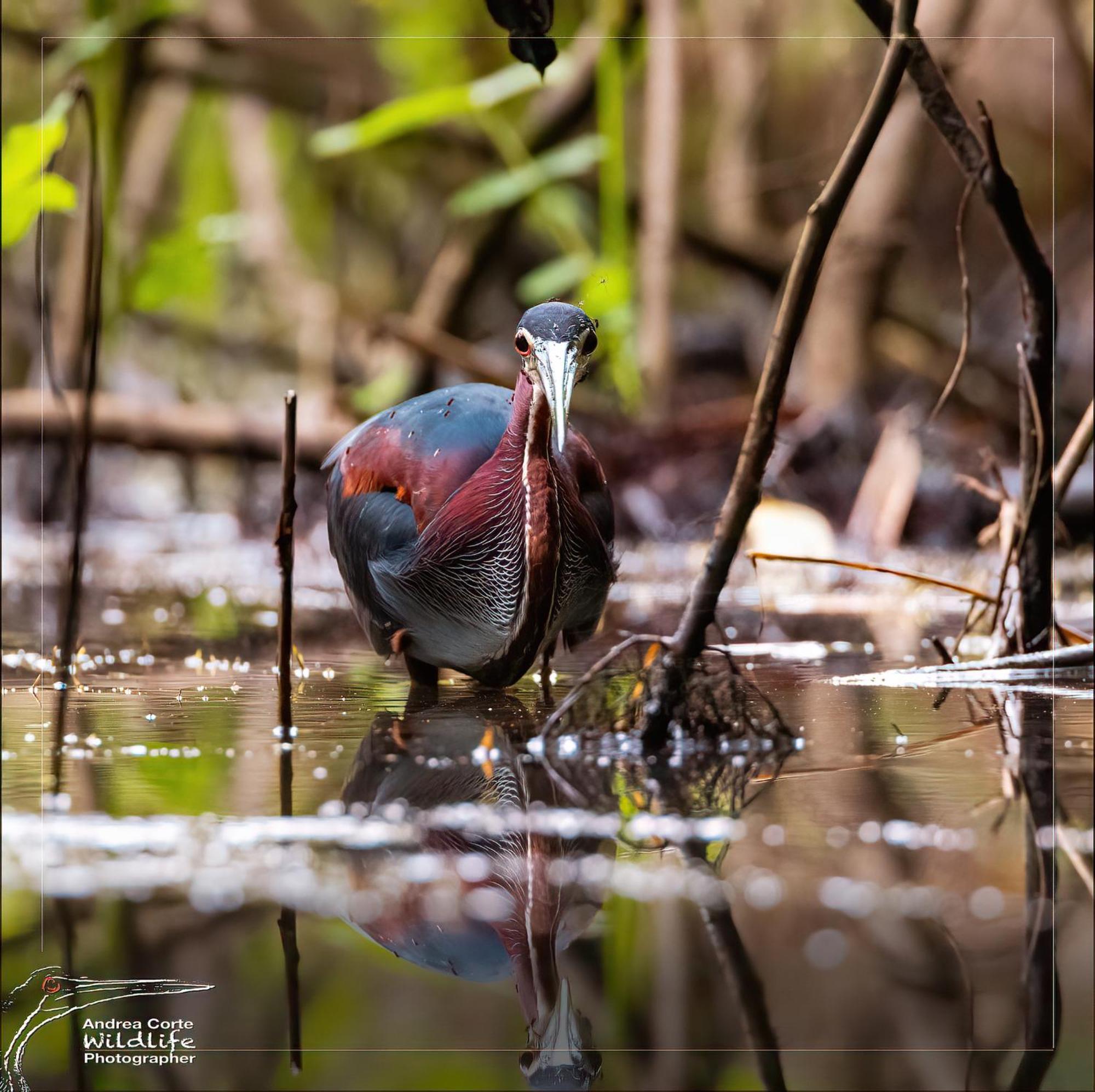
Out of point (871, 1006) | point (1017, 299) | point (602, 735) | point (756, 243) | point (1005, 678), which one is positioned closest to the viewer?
point (871, 1006)

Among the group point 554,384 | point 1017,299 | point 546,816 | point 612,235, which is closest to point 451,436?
point 554,384

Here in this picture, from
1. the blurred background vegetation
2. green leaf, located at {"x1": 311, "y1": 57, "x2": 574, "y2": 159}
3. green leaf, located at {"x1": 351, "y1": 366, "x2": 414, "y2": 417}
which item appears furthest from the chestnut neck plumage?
green leaf, located at {"x1": 311, "y1": 57, "x2": 574, "y2": 159}

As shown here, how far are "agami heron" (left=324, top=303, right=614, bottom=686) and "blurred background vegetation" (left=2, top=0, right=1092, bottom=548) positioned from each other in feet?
0.28

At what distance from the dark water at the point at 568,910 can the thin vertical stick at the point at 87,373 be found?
24 cm

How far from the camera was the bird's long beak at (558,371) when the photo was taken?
3.27ft

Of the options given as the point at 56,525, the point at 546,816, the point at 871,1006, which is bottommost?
the point at 871,1006

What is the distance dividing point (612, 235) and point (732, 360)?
20cm

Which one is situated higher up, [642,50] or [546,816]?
[642,50]

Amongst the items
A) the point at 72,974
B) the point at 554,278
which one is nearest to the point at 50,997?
the point at 72,974

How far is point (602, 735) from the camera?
95 cm

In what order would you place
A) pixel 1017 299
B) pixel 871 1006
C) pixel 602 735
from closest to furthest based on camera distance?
pixel 871 1006 < pixel 602 735 < pixel 1017 299

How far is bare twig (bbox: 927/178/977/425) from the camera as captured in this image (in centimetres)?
118

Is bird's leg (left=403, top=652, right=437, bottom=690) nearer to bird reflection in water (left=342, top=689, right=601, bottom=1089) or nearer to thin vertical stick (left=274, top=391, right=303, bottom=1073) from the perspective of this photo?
thin vertical stick (left=274, top=391, right=303, bottom=1073)

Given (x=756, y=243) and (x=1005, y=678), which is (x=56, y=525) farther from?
(x=1005, y=678)
